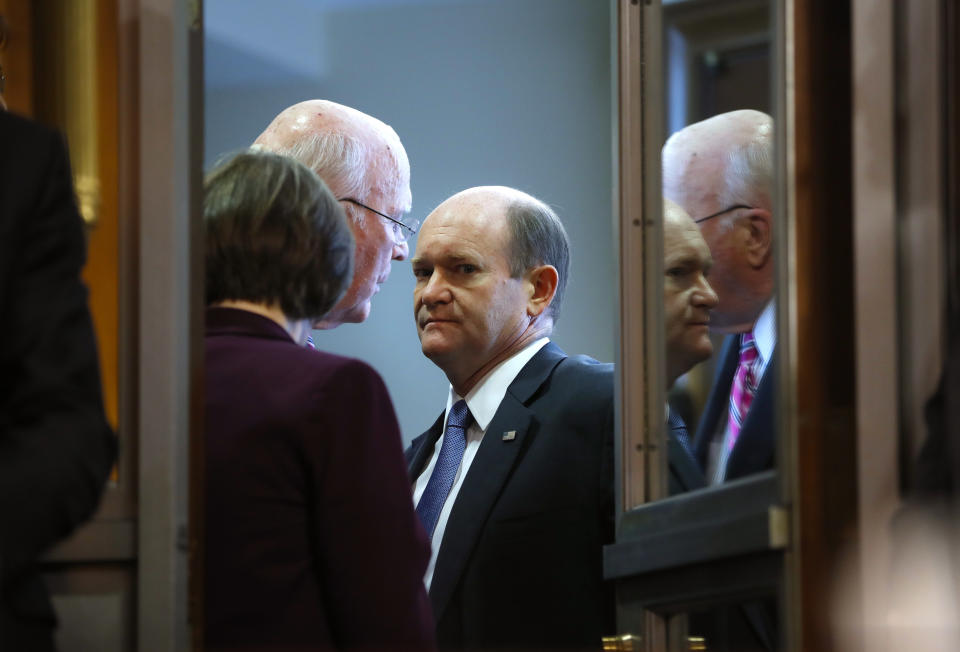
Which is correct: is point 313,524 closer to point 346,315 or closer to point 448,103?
point 346,315

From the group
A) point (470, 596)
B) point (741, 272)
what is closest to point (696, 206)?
point (741, 272)

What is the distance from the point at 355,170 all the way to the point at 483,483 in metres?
1.17

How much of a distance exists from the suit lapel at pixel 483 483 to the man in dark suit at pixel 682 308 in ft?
2.34

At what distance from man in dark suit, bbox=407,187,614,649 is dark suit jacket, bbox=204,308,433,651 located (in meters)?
1.10

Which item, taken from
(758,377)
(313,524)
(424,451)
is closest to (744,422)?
(758,377)

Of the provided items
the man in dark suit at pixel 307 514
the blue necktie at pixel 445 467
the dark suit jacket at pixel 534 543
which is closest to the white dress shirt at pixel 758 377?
the man in dark suit at pixel 307 514

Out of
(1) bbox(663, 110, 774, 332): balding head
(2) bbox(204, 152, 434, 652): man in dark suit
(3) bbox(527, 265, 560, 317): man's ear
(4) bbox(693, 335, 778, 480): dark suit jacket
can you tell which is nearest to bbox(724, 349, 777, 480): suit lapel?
→ (4) bbox(693, 335, 778, 480): dark suit jacket

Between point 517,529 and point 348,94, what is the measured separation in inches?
107

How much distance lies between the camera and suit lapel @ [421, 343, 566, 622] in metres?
3.33

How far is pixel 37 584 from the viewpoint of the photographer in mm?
1526

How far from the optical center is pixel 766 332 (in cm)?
241

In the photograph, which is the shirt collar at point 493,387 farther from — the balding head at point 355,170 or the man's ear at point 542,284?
the balding head at point 355,170

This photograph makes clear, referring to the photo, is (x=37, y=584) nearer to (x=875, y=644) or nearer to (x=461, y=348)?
(x=875, y=644)

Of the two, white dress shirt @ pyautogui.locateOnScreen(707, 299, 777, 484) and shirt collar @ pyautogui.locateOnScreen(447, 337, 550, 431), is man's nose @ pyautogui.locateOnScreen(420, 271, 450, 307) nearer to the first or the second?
shirt collar @ pyautogui.locateOnScreen(447, 337, 550, 431)
